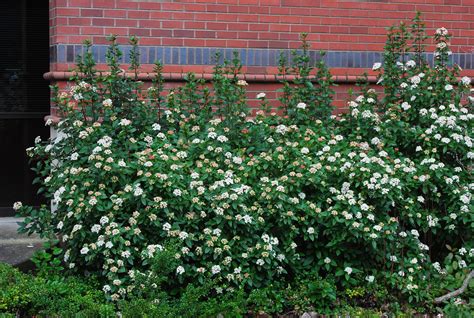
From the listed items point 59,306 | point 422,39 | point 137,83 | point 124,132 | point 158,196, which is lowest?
point 59,306

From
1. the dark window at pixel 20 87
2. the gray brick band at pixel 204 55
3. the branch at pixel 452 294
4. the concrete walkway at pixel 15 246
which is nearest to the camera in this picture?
the branch at pixel 452 294

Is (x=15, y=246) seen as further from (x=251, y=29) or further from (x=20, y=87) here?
(x=251, y=29)

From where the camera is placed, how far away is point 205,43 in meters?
7.33

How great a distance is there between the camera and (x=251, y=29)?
7.44 metres

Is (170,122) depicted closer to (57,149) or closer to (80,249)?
(57,149)

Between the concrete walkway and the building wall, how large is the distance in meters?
1.59

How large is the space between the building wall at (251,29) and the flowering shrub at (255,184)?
1.50 ft

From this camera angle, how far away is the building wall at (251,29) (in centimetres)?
705

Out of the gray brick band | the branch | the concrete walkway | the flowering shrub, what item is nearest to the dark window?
the concrete walkway

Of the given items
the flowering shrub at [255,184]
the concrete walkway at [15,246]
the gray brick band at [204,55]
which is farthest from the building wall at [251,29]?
the concrete walkway at [15,246]

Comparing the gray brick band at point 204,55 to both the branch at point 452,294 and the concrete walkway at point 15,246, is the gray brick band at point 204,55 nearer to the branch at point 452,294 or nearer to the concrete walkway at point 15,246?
the concrete walkway at point 15,246

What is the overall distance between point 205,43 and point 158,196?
2.45m

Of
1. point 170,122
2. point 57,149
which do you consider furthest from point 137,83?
point 57,149

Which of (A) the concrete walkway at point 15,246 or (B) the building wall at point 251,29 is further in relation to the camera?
(B) the building wall at point 251,29
